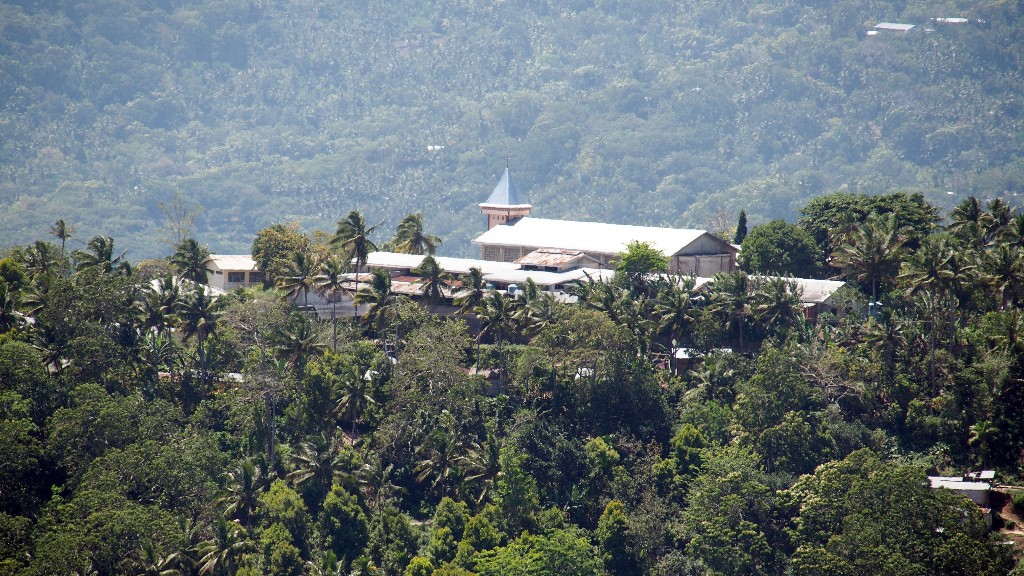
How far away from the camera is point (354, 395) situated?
68875 millimetres

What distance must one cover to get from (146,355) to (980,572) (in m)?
40.6

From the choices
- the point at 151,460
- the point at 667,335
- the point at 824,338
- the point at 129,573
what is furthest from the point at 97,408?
the point at 824,338

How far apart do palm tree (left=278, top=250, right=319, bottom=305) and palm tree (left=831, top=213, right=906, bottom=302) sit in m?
27.1

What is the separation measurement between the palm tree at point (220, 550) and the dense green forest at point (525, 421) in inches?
3.9

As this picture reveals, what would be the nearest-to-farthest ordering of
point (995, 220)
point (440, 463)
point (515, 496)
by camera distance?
point (515, 496) < point (440, 463) < point (995, 220)

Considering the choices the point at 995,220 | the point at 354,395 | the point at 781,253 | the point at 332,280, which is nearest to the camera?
the point at 354,395

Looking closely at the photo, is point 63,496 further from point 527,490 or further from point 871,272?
point 871,272

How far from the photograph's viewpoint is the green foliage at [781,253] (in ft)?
262

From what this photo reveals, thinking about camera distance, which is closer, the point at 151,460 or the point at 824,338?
the point at 151,460

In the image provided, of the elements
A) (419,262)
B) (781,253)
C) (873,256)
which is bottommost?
(419,262)

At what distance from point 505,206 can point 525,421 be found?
38376 millimetres

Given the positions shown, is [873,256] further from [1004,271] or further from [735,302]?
[735,302]

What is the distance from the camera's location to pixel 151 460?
64.2 metres

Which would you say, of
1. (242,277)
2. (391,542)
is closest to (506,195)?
(242,277)
